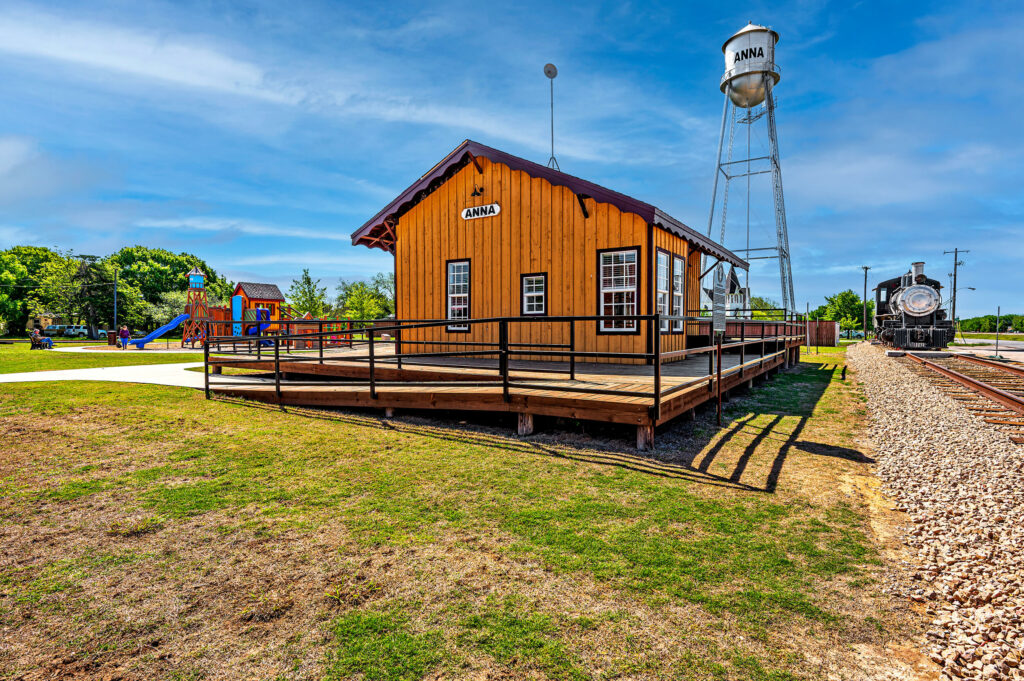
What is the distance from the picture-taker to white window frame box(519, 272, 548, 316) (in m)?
11.2

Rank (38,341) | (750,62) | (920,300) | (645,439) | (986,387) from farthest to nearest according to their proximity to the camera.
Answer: (750,62), (38,341), (920,300), (986,387), (645,439)

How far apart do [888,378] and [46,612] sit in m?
15.3

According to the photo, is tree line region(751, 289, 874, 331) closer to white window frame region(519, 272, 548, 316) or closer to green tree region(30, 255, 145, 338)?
white window frame region(519, 272, 548, 316)

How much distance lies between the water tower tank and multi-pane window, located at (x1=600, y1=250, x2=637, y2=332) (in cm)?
2341

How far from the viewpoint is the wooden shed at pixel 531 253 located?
1037 centimetres

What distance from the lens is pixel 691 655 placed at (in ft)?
7.81

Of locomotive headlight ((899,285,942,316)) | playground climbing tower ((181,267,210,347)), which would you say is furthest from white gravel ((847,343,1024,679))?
playground climbing tower ((181,267,210,347))

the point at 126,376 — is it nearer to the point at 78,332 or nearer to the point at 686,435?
the point at 686,435

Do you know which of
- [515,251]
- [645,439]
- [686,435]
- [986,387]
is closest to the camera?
[645,439]

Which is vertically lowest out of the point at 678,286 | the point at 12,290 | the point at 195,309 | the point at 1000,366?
the point at 1000,366

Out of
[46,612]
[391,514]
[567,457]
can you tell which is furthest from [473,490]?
[46,612]

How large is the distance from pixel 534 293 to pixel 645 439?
6.01 m

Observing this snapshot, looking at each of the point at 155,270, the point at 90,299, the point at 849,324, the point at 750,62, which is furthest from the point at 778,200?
the point at 155,270

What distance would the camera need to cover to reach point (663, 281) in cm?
1124
